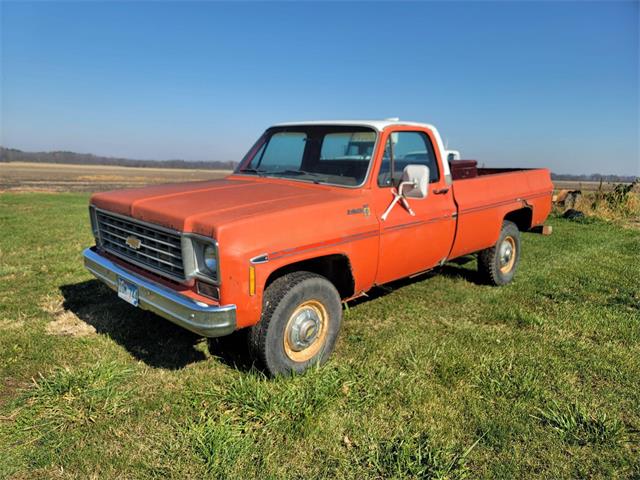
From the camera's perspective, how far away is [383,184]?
416 cm

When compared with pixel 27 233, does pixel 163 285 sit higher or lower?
higher

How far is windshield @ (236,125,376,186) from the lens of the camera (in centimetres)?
427

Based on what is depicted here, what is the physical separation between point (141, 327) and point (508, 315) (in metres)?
3.90

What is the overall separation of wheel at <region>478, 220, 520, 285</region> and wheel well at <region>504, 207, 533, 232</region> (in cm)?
27

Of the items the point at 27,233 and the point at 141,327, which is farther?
the point at 27,233

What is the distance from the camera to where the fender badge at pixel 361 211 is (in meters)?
3.76

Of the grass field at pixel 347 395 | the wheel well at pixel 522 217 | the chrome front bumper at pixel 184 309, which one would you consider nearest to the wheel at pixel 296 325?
the grass field at pixel 347 395

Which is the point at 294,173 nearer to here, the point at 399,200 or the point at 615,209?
the point at 399,200

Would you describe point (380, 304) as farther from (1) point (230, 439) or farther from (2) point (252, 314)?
(1) point (230, 439)

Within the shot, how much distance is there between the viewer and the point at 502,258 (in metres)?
6.13

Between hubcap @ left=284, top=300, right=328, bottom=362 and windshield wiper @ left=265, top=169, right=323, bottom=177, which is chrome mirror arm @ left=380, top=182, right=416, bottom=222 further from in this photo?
hubcap @ left=284, top=300, right=328, bottom=362

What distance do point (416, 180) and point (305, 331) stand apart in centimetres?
165

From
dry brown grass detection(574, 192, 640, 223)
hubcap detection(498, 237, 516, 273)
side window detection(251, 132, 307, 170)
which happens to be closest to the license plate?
side window detection(251, 132, 307, 170)

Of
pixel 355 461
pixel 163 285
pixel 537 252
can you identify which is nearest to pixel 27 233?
pixel 163 285
